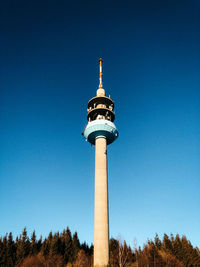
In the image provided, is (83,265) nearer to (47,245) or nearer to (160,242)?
(47,245)

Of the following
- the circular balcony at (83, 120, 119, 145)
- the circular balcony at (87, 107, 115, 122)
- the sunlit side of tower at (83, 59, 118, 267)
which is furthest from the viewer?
the circular balcony at (87, 107, 115, 122)

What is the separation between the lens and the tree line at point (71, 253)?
43.4 meters

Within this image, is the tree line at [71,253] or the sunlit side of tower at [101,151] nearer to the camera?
the sunlit side of tower at [101,151]

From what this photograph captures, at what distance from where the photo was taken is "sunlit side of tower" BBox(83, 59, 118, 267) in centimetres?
2896

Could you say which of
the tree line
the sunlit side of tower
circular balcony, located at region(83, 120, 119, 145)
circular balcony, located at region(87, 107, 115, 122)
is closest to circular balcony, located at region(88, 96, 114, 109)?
the sunlit side of tower

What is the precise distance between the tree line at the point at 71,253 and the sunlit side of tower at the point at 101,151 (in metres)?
13.9

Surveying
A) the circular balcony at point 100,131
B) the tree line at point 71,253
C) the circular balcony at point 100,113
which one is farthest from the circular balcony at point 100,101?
the tree line at point 71,253

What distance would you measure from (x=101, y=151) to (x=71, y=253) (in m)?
30.5

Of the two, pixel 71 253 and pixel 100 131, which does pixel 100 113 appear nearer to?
pixel 100 131

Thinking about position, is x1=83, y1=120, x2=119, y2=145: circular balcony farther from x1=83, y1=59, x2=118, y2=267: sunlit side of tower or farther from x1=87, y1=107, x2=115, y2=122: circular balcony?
x1=87, y1=107, x2=115, y2=122: circular balcony

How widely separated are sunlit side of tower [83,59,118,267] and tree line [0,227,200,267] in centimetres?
1390

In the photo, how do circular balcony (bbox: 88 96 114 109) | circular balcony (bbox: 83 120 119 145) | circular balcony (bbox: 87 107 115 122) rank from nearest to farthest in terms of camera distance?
circular balcony (bbox: 83 120 119 145)
circular balcony (bbox: 87 107 115 122)
circular balcony (bbox: 88 96 114 109)

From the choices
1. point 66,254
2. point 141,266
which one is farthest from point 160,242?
point 66,254

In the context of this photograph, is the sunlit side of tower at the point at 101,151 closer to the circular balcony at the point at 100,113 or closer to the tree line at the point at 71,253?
the circular balcony at the point at 100,113
